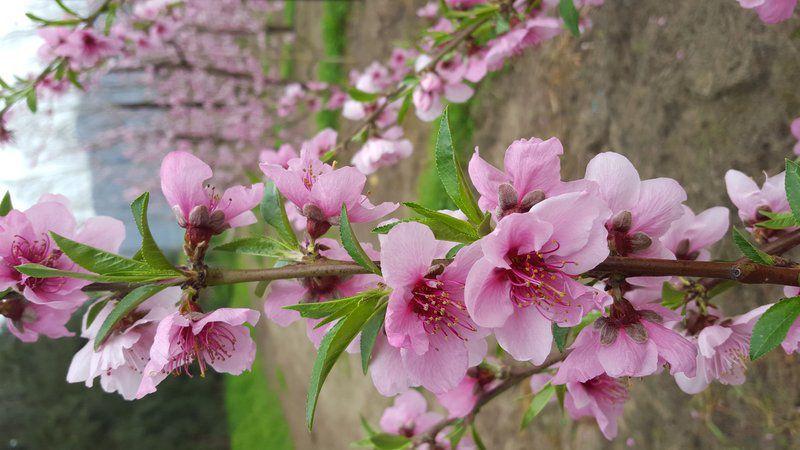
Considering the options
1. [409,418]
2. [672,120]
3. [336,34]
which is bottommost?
[336,34]

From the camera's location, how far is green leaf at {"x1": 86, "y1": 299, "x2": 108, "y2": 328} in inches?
29.9

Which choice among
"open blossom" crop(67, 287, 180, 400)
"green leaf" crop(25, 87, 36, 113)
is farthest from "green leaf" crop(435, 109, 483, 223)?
"green leaf" crop(25, 87, 36, 113)

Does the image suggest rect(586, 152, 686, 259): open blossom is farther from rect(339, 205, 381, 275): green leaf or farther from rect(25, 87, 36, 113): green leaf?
rect(25, 87, 36, 113): green leaf

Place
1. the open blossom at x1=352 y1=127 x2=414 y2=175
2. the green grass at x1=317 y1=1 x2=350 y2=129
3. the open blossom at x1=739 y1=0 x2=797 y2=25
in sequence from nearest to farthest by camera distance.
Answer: the open blossom at x1=739 y1=0 x2=797 y2=25 < the open blossom at x1=352 y1=127 x2=414 y2=175 < the green grass at x1=317 y1=1 x2=350 y2=129

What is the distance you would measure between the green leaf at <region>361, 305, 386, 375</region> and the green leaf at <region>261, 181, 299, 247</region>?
17cm

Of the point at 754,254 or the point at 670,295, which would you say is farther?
the point at 670,295

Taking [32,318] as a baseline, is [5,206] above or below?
above

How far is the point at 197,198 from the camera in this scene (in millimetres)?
760

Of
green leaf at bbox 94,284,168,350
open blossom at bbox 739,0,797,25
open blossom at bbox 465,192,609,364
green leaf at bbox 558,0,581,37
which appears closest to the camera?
open blossom at bbox 465,192,609,364

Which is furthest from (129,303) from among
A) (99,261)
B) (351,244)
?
(351,244)

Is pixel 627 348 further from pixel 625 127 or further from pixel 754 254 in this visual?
pixel 625 127

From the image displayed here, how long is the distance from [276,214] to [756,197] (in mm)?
720

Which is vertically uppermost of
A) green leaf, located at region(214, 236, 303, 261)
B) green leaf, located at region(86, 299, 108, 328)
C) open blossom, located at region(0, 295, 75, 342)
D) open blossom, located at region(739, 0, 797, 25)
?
open blossom, located at region(739, 0, 797, 25)

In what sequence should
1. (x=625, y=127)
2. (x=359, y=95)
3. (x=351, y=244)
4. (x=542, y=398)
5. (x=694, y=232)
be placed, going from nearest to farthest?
1. (x=351, y=244)
2. (x=694, y=232)
3. (x=542, y=398)
4. (x=359, y=95)
5. (x=625, y=127)
